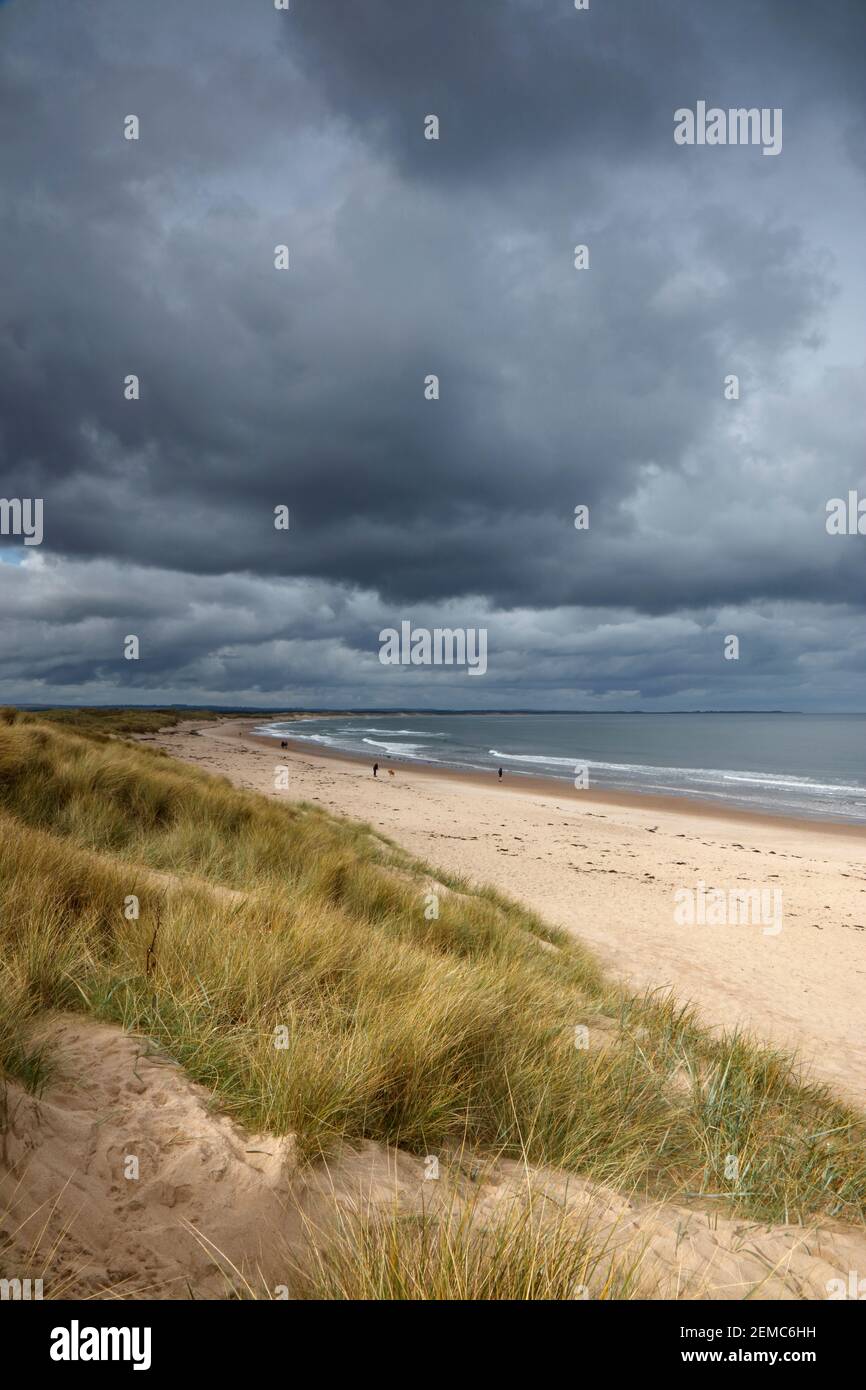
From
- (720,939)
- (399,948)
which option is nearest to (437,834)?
(720,939)

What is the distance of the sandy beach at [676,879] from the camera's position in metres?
8.69

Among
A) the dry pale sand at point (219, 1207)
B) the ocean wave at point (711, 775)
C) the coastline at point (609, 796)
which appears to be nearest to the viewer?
the dry pale sand at point (219, 1207)

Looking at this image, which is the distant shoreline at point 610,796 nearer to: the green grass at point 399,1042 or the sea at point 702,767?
the sea at point 702,767

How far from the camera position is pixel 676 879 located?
16.9 meters

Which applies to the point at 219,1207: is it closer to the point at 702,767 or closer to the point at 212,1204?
the point at 212,1204

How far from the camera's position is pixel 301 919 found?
510cm

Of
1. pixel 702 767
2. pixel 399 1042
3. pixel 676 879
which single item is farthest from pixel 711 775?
pixel 399 1042

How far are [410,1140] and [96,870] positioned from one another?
3.63m

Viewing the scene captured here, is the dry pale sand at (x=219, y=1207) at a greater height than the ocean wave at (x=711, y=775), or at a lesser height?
greater

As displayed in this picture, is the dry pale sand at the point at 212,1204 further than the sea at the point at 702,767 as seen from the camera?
No

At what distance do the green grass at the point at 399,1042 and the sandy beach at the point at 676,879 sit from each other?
262 cm

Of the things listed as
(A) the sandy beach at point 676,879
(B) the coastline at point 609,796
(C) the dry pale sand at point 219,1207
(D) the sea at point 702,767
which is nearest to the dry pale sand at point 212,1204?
(C) the dry pale sand at point 219,1207

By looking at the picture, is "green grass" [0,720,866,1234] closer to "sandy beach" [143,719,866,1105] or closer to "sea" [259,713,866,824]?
"sandy beach" [143,719,866,1105]
